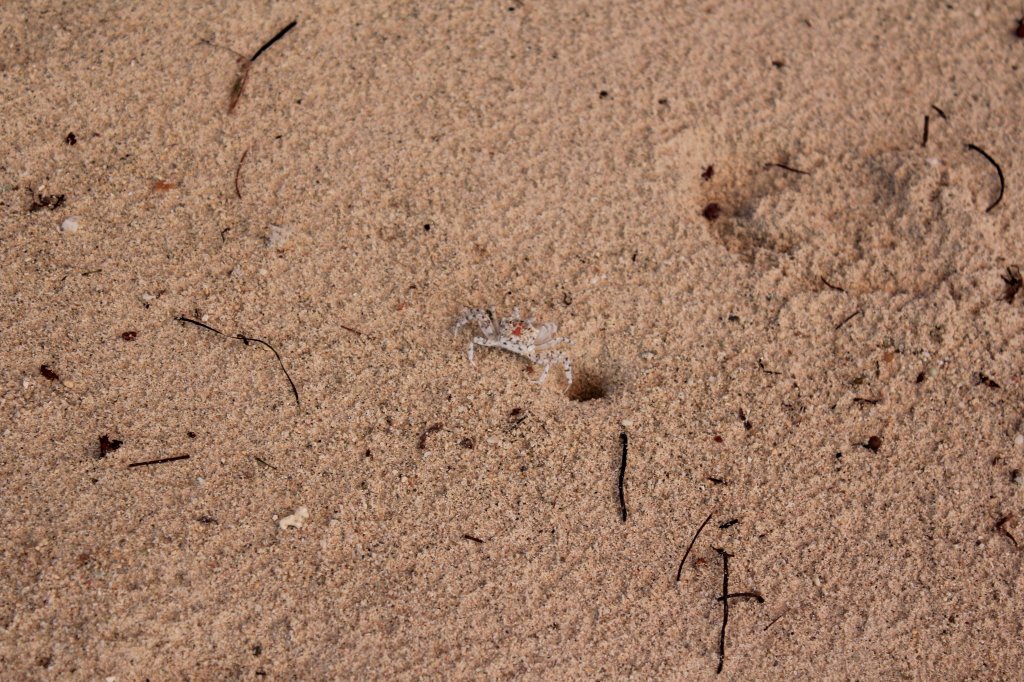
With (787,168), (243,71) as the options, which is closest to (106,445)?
(243,71)

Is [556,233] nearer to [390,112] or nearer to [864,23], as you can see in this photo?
[390,112]

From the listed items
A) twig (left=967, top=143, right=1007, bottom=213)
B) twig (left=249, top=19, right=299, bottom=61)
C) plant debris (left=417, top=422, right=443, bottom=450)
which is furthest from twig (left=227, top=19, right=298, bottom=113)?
twig (left=967, top=143, right=1007, bottom=213)

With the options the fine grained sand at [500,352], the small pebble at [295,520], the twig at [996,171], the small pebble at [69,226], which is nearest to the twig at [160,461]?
the fine grained sand at [500,352]

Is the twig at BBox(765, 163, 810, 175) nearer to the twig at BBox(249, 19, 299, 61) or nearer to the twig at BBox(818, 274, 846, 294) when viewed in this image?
the twig at BBox(818, 274, 846, 294)

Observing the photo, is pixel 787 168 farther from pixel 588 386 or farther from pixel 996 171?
pixel 588 386

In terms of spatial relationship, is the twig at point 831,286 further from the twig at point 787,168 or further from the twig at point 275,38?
the twig at point 275,38

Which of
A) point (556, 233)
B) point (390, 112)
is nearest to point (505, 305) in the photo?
point (556, 233)
